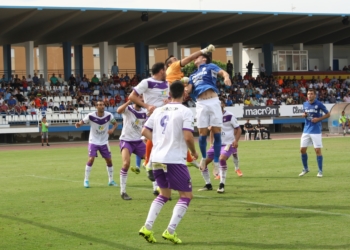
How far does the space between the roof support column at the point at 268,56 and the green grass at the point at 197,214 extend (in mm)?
45940

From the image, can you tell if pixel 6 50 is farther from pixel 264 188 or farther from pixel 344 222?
pixel 344 222

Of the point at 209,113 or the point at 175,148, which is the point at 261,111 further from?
the point at 175,148

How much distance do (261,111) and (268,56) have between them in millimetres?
15059

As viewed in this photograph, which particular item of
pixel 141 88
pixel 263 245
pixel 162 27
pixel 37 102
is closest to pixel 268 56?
pixel 162 27

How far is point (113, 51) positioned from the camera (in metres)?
64.1

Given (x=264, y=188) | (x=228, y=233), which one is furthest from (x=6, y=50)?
(x=228, y=233)

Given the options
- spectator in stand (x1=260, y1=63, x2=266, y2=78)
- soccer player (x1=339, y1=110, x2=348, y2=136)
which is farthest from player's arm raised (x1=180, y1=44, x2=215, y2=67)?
spectator in stand (x1=260, y1=63, x2=266, y2=78)

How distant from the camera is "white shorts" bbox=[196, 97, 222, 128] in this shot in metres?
13.4

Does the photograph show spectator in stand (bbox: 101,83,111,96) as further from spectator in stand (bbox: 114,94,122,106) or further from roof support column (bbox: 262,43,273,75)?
roof support column (bbox: 262,43,273,75)

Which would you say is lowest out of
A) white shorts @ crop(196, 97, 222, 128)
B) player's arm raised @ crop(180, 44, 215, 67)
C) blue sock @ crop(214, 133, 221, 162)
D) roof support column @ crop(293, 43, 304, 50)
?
blue sock @ crop(214, 133, 221, 162)

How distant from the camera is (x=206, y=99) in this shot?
1350 cm

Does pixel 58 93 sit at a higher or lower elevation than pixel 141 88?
higher

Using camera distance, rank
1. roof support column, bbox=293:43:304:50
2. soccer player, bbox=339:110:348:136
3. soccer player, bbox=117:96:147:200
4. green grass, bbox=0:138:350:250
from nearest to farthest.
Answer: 1. green grass, bbox=0:138:350:250
2. soccer player, bbox=117:96:147:200
3. soccer player, bbox=339:110:348:136
4. roof support column, bbox=293:43:304:50

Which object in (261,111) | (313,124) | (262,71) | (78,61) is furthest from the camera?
(262,71)
